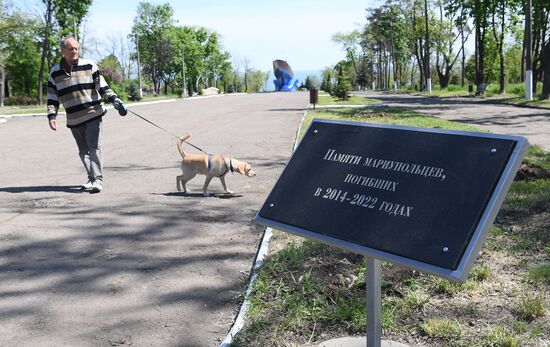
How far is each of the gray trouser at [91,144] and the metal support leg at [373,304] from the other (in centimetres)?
555

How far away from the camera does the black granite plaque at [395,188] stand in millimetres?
2414

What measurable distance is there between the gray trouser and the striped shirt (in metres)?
0.10

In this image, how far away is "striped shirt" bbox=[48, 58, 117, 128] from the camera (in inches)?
291

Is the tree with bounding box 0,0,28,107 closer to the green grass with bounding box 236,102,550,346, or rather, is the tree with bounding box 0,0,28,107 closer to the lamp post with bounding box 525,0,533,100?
the lamp post with bounding box 525,0,533,100

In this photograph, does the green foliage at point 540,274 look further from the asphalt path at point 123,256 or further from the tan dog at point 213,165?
the tan dog at point 213,165

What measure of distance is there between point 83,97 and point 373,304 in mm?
5686

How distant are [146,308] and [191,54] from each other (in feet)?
285

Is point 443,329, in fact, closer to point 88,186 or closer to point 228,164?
point 228,164

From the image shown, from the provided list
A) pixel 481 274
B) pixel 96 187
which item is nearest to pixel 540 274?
pixel 481 274

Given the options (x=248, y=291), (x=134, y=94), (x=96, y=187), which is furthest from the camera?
(x=134, y=94)

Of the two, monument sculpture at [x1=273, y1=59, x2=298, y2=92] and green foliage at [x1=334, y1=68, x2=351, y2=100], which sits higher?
monument sculpture at [x1=273, y1=59, x2=298, y2=92]

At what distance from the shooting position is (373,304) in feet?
9.43

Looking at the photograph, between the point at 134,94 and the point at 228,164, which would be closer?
the point at 228,164

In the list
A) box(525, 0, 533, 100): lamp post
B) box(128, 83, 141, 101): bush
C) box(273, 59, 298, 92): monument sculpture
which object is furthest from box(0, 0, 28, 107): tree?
box(273, 59, 298, 92): monument sculpture
